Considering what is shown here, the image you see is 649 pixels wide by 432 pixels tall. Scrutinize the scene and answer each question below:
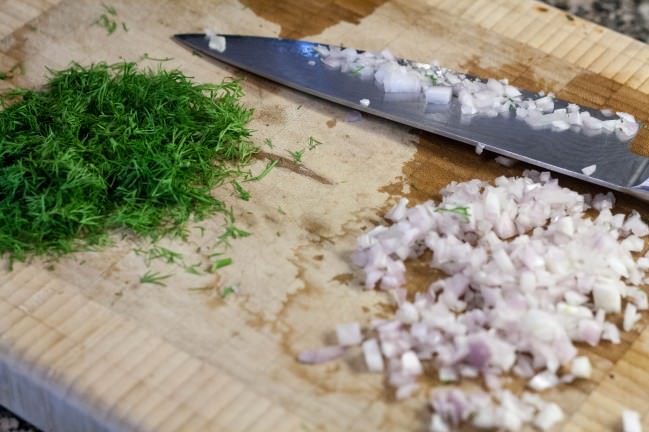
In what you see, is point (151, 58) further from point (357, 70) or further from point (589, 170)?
point (589, 170)

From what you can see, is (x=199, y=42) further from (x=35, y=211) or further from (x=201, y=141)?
(x=35, y=211)

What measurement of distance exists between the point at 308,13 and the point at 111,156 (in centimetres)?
85

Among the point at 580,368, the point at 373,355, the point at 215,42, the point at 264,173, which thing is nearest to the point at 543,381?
the point at 580,368

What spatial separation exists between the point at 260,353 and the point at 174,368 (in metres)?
0.17

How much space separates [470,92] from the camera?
2.43 metres

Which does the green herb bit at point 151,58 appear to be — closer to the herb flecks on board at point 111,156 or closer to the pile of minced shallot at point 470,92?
the herb flecks on board at point 111,156

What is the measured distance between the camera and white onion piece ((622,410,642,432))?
1812 millimetres

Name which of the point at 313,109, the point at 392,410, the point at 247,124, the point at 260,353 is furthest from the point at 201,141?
the point at 392,410

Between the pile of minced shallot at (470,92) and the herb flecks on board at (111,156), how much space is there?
334 millimetres

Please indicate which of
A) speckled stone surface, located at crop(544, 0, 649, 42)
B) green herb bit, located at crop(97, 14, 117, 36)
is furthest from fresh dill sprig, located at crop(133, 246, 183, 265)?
speckled stone surface, located at crop(544, 0, 649, 42)

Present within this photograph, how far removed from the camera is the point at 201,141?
2285 mm

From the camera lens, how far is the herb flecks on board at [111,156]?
2084 mm

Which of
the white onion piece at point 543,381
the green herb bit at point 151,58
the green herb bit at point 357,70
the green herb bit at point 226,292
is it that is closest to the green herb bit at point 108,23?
the green herb bit at point 151,58

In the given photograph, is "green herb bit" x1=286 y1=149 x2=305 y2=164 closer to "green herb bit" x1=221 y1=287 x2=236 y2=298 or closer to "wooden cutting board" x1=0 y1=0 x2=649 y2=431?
"wooden cutting board" x1=0 y1=0 x2=649 y2=431
